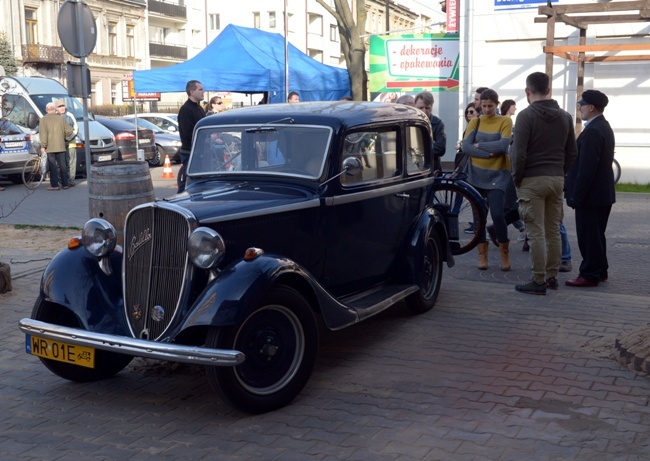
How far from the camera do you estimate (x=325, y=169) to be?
226 inches

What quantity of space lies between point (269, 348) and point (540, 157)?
3637 millimetres

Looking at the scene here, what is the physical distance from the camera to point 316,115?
19.6 ft

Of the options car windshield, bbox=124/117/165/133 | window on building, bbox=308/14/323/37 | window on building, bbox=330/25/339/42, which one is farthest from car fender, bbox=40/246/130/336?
window on building, bbox=330/25/339/42

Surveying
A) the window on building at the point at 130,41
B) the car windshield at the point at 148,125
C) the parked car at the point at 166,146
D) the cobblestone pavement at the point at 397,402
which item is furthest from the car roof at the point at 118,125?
the window on building at the point at 130,41

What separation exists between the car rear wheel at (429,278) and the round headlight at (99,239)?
2658mm

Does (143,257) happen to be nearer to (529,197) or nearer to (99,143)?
(529,197)

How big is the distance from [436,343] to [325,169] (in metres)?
1.60

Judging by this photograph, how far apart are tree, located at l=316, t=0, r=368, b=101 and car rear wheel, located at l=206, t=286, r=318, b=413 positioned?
17.7m

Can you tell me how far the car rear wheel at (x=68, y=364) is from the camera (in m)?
5.20

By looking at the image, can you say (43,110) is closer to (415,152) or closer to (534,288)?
(415,152)

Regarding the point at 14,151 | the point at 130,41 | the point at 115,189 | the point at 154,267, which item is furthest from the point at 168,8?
the point at 154,267

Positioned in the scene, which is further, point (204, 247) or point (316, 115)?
point (316, 115)

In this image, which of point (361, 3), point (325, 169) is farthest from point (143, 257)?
point (361, 3)

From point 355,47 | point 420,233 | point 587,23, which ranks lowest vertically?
point 420,233
